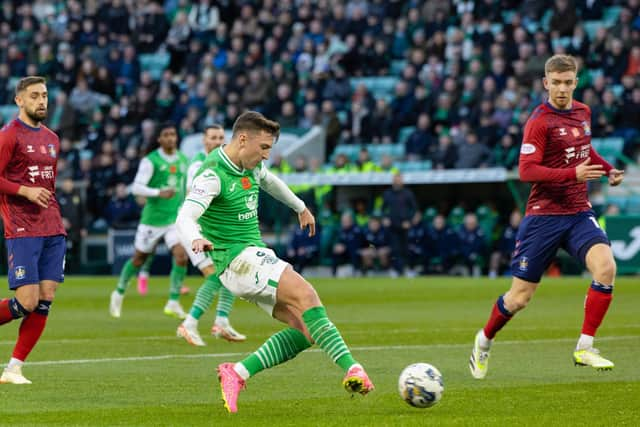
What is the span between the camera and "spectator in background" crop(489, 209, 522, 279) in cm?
2683

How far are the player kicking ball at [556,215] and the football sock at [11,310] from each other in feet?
11.6

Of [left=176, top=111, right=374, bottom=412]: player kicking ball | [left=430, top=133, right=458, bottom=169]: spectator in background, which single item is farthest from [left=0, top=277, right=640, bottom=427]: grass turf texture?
[left=430, top=133, right=458, bottom=169]: spectator in background

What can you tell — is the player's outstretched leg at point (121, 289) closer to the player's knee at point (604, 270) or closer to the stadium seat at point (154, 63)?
the player's knee at point (604, 270)

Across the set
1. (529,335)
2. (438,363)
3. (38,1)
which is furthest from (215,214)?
(38,1)

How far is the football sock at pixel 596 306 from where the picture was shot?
1047 centimetres

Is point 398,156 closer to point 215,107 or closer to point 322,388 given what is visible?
point 215,107

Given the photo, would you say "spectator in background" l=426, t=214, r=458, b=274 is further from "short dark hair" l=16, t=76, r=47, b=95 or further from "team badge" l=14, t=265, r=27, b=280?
"team badge" l=14, t=265, r=27, b=280

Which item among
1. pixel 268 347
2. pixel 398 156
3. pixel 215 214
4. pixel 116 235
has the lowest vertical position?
pixel 116 235

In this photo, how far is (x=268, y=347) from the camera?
855 centimetres

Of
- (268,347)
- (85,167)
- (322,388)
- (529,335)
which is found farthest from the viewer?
(85,167)

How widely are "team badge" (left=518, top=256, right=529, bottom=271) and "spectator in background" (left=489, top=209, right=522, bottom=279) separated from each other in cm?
1602

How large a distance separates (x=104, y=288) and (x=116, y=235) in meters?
5.67

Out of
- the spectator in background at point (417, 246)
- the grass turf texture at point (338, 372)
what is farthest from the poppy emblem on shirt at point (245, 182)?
the spectator in background at point (417, 246)

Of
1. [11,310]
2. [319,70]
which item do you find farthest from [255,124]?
[319,70]
